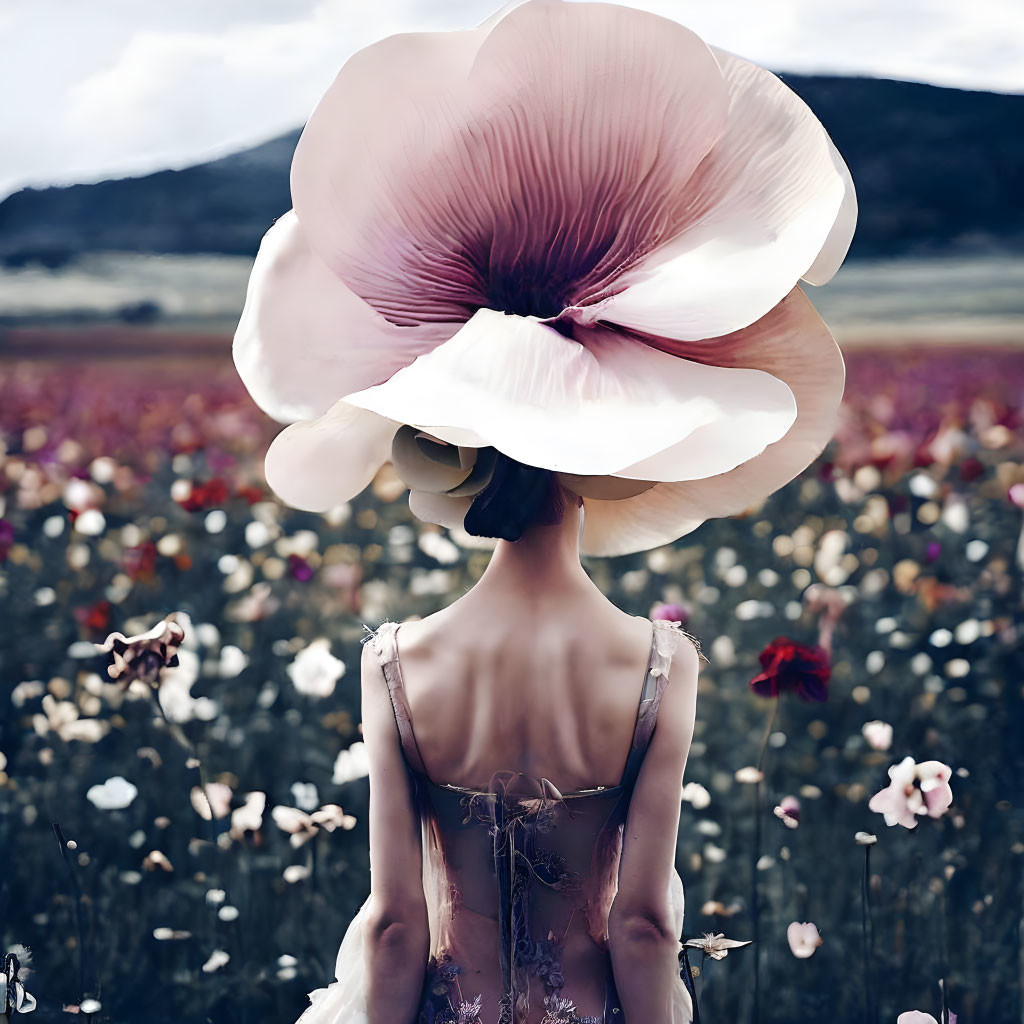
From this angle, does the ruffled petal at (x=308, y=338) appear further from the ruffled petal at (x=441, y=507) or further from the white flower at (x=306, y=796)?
the white flower at (x=306, y=796)

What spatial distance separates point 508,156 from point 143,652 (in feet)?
2.65

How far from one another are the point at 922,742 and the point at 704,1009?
2.13ft

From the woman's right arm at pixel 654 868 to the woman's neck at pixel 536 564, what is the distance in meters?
0.12

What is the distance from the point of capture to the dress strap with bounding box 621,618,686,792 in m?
0.88

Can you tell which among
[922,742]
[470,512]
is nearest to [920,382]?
[922,742]

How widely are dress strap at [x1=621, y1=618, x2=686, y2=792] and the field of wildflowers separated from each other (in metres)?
0.27

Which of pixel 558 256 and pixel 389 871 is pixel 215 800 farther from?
pixel 558 256

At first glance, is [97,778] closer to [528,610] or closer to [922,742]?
[528,610]

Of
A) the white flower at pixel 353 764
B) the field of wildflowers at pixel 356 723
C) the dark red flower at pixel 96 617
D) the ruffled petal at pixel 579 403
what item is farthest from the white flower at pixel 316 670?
the ruffled petal at pixel 579 403

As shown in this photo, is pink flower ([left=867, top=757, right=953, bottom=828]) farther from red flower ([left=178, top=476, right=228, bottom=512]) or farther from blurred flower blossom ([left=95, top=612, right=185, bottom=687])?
red flower ([left=178, top=476, right=228, bottom=512])

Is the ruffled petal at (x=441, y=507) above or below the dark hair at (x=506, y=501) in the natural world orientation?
below

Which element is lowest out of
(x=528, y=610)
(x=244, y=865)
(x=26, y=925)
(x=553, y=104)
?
(x=26, y=925)

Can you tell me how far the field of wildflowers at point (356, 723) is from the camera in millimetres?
1514

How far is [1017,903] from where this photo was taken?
1.60 meters
